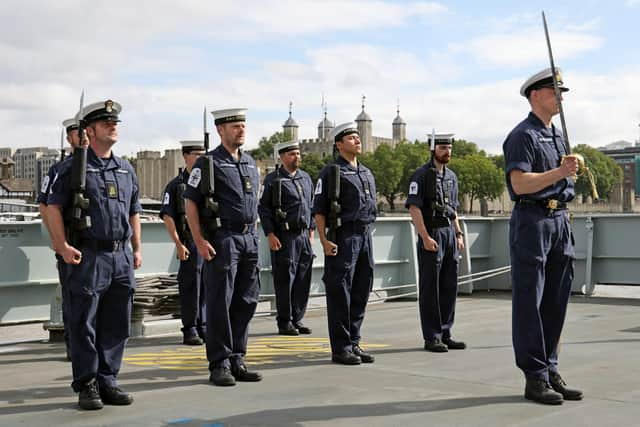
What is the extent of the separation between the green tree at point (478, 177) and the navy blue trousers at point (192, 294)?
4507 inches

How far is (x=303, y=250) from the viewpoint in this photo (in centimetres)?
1046

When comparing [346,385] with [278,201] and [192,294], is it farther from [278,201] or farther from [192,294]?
[278,201]

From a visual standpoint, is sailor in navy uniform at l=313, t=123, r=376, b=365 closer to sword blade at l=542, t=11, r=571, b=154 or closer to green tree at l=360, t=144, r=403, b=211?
sword blade at l=542, t=11, r=571, b=154

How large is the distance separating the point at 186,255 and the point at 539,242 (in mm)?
4423

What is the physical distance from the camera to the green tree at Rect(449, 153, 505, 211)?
122881 mm

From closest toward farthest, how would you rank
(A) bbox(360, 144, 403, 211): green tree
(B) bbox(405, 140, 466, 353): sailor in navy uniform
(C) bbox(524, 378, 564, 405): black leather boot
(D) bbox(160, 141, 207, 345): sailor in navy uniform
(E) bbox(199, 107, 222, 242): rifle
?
(C) bbox(524, 378, 564, 405): black leather boot → (E) bbox(199, 107, 222, 242): rifle → (B) bbox(405, 140, 466, 353): sailor in navy uniform → (D) bbox(160, 141, 207, 345): sailor in navy uniform → (A) bbox(360, 144, 403, 211): green tree

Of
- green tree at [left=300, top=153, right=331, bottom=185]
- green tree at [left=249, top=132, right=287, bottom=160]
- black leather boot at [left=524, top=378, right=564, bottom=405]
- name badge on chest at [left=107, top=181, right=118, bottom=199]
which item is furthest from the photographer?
green tree at [left=249, top=132, right=287, bottom=160]

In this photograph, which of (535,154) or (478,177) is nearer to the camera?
(535,154)

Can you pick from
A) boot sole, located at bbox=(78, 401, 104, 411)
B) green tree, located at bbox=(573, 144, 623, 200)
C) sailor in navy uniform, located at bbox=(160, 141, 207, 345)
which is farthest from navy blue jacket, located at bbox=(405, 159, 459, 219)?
green tree, located at bbox=(573, 144, 623, 200)

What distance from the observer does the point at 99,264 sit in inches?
242

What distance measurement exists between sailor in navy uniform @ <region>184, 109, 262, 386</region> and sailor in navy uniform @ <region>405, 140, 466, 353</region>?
2.13 meters

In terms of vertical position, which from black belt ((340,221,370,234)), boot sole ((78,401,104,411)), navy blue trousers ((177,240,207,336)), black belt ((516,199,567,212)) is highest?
black belt ((516,199,567,212))

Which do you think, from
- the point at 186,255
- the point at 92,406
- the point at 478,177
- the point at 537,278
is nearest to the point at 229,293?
the point at 92,406

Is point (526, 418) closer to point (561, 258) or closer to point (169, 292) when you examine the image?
point (561, 258)
